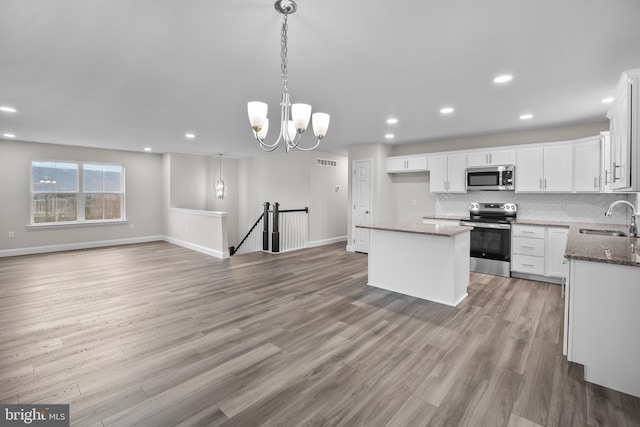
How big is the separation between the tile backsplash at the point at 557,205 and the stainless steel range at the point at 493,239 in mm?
164

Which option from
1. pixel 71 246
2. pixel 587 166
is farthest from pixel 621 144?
pixel 71 246

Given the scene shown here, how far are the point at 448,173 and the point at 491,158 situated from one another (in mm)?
754

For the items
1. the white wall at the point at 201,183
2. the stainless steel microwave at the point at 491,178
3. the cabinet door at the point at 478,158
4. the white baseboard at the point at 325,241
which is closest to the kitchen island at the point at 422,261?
the stainless steel microwave at the point at 491,178

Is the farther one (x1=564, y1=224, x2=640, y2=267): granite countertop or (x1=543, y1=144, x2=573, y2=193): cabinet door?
(x1=543, y1=144, x2=573, y2=193): cabinet door

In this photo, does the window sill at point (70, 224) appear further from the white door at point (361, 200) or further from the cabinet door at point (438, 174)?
the cabinet door at point (438, 174)

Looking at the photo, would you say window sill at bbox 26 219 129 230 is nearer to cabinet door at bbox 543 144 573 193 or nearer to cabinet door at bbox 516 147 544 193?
cabinet door at bbox 516 147 544 193

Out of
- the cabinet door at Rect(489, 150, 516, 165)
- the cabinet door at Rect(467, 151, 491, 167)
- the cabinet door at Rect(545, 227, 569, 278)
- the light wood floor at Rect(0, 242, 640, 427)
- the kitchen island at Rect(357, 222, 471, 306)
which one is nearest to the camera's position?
the light wood floor at Rect(0, 242, 640, 427)

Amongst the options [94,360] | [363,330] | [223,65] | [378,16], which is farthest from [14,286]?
[378,16]

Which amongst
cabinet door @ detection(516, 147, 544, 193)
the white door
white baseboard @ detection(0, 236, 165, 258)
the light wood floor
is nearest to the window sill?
white baseboard @ detection(0, 236, 165, 258)

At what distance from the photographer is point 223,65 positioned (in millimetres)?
2701

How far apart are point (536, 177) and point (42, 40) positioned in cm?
618

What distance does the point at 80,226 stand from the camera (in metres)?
7.25

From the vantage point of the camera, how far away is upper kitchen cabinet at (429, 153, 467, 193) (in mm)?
5547

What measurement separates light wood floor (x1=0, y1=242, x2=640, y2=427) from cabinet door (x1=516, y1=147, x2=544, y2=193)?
61.1 inches
